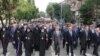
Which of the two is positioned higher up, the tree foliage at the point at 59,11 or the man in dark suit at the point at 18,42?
the man in dark suit at the point at 18,42

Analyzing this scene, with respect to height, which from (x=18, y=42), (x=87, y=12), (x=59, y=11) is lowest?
(x=59, y=11)

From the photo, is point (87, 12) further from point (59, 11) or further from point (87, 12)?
point (59, 11)

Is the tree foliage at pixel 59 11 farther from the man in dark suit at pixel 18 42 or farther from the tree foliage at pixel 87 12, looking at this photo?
the man in dark suit at pixel 18 42

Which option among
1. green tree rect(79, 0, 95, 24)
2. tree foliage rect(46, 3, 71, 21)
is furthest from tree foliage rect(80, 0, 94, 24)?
tree foliage rect(46, 3, 71, 21)

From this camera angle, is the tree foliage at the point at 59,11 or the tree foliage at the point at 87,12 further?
the tree foliage at the point at 59,11

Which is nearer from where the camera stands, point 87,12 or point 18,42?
point 18,42

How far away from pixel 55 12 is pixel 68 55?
104332 mm

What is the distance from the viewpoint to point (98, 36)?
888 inches

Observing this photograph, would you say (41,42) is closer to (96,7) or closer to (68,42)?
(68,42)

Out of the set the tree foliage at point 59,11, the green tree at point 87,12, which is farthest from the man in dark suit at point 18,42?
the tree foliage at point 59,11

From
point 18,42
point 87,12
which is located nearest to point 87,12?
point 87,12

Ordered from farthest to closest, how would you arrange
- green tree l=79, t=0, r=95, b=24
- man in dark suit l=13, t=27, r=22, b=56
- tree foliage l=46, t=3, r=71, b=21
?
tree foliage l=46, t=3, r=71, b=21 → green tree l=79, t=0, r=95, b=24 → man in dark suit l=13, t=27, r=22, b=56

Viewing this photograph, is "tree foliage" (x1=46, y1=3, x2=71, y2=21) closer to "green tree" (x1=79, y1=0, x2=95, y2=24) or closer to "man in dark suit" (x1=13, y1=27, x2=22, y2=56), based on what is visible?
"green tree" (x1=79, y1=0, x2=95, y2=24)

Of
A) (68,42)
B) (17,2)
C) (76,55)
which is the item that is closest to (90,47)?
(76,55)
